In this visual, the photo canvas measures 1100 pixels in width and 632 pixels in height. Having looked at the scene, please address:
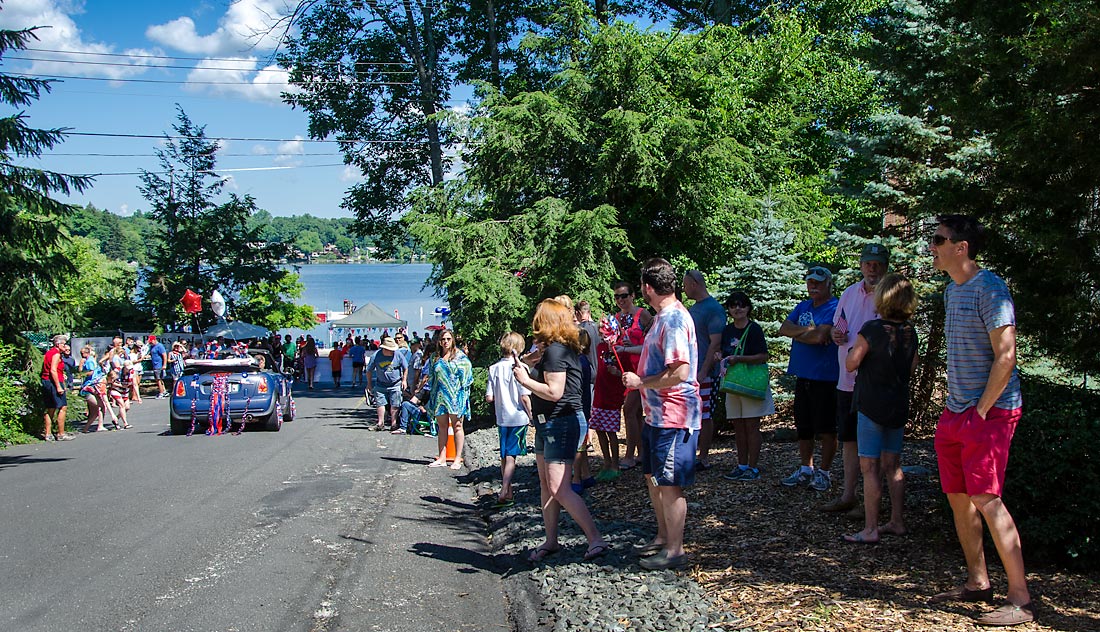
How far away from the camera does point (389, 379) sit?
1579 centimetres

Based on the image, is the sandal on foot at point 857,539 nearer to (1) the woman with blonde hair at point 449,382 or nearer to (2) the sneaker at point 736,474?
(2) the sneaker at point 736,474

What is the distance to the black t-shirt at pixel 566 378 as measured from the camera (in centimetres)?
608

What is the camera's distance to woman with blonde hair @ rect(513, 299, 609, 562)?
19.5 ft

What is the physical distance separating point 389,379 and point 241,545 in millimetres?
8932

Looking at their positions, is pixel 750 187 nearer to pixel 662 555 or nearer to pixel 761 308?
pixel 761 308

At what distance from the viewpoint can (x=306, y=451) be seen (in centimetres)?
1285

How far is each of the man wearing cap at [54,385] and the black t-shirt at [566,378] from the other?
455 inches

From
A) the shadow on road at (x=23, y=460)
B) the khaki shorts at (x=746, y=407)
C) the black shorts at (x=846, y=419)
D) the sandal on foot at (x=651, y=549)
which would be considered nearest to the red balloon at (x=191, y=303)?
the shadow on road at (x=23, y=460)

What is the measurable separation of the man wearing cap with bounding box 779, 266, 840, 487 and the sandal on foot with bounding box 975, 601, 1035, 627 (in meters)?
2.87

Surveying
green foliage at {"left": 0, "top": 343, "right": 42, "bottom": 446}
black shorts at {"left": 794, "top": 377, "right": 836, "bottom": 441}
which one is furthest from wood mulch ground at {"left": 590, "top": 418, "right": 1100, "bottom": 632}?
green foliage at {"left": 0, "top": 343, "right": 42, "bottom": 446}

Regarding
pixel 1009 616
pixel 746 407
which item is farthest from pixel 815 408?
pixel 1009 616

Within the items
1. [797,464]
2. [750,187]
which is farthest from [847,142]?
[797,464]

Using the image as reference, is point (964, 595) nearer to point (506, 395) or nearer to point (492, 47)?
point (506, 395)

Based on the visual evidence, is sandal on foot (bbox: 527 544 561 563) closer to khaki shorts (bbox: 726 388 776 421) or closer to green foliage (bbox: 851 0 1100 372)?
khaki shorts (bbox: 726 388 776 421)
